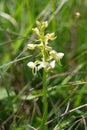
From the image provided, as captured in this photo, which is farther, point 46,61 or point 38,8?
point 38,8

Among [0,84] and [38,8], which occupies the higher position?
[38,8]

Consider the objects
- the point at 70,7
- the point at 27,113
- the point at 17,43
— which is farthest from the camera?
the point at 70,7

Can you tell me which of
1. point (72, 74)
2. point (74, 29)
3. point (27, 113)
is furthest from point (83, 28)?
point (27, 113)

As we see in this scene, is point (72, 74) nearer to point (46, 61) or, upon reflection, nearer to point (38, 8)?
point (46, 61)

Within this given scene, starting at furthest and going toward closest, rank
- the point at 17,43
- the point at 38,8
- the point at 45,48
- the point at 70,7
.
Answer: the point at 38,8 → the point at 70,7 → the point at 17,43 → the point at 45,48

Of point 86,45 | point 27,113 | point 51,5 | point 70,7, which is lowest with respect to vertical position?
point 27,113

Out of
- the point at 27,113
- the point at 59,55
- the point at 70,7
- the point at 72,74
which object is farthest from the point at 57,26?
the point at 59,55

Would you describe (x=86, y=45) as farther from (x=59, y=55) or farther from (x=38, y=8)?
(x=59, y=55)
